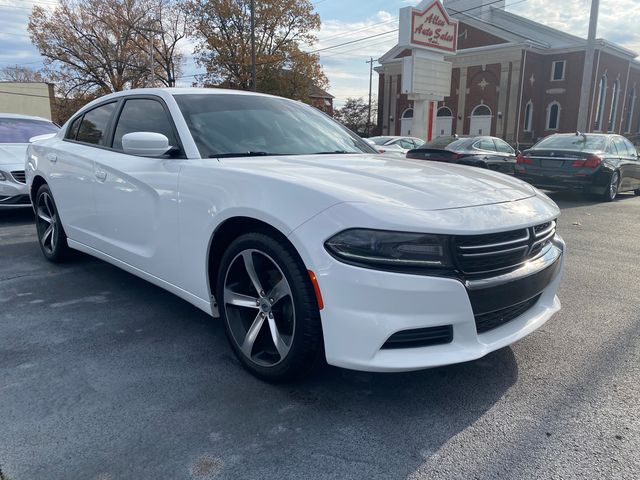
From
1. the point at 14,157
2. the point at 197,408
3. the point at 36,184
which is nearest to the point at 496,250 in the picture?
the point at 197,408

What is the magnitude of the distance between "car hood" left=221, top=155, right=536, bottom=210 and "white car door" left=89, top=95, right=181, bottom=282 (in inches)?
20.4

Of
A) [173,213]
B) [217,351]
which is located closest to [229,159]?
[173,213]

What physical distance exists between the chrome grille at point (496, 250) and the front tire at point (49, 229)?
381cm

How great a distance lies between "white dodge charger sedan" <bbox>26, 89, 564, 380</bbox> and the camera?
2.11m

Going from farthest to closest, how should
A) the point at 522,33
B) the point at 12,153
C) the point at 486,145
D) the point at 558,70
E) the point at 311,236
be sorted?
the point at 522,33, the point at 558,70, the point at 486,145, the point at 12,153, the point at 311,236

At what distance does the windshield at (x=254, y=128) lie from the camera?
10.4 ft

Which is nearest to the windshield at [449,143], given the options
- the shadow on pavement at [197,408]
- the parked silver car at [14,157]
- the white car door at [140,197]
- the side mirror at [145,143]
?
the parked silver car at [14,157]

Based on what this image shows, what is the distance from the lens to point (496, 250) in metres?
2.28

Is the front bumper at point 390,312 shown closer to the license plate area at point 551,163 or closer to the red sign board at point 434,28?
the license plate area at point 551,163

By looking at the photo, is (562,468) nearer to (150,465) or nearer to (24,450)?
(150,465)

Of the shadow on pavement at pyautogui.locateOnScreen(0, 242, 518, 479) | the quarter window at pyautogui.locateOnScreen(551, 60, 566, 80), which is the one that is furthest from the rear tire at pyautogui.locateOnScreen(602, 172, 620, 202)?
the quarter window at pyautogui.locateOnScreen(551, 60, 566, 80)

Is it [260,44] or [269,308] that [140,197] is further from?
[260,44]

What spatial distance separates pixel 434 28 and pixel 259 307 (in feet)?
66.7

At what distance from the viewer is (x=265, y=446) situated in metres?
2.09
